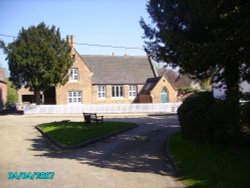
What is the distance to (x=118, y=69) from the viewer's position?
189ft

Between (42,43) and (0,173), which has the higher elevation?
(42,43)

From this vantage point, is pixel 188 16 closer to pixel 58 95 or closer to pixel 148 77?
pixel 58 95

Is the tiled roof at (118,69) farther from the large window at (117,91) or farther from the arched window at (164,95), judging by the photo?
the arched window at (164,95)

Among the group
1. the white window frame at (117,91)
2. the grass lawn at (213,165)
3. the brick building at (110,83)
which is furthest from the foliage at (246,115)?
the white window frame at (117,91)

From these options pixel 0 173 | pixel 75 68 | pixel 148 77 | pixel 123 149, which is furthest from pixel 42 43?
pixel 0 173

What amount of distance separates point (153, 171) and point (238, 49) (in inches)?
228

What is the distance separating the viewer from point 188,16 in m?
14.0

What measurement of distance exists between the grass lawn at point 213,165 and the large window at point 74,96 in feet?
126

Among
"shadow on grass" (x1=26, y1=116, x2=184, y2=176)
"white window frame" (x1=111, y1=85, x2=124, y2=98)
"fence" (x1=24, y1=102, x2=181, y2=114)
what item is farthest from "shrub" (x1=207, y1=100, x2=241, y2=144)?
"white window frame" (x1=111, y1=85, x2=124, y2=98)

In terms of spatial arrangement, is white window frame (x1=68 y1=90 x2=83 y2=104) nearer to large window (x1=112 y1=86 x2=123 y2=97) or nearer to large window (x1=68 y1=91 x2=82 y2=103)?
large window (x1=68 y1=91 x2=82 y2=103)

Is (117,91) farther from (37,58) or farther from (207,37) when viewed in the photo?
(207,37)

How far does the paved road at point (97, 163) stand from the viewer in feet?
32.2

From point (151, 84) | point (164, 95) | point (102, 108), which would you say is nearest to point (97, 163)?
point (102, 108)

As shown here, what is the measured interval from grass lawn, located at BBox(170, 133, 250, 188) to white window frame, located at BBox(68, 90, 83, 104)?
3828cm
